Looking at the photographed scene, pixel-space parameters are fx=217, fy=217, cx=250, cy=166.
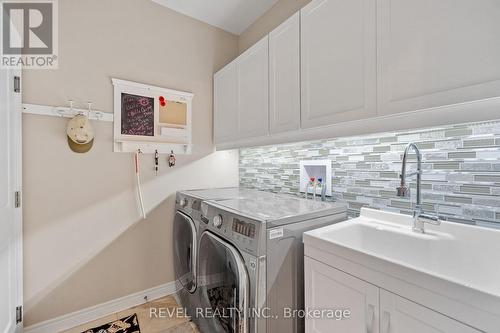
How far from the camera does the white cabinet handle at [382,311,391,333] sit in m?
0.80

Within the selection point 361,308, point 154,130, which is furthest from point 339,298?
point 154,130

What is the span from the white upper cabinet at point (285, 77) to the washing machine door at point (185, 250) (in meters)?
1.01

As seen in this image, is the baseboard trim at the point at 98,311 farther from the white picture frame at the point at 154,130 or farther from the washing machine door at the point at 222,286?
the white picture frame at the point at 154,130

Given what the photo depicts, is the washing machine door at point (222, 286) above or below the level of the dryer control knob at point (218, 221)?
below

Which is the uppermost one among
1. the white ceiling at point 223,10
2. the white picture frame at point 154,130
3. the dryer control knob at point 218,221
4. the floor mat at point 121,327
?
the white ceiling at point 223,10

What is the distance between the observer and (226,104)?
86.1 inches

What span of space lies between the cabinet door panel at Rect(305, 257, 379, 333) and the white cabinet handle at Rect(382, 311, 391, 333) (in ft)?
0.08

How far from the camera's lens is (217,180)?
250 centimetres

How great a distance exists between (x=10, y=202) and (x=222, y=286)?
1452 millimetres

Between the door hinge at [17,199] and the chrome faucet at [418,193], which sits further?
the door hinge at [17,199]

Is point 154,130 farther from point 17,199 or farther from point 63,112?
point 17,199

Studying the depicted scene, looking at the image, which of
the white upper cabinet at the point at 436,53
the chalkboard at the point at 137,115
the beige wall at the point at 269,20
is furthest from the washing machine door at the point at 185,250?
the beige wall at the point at 269,20

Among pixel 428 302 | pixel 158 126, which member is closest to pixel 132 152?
pixel 158 126

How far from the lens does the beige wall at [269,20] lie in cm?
192
